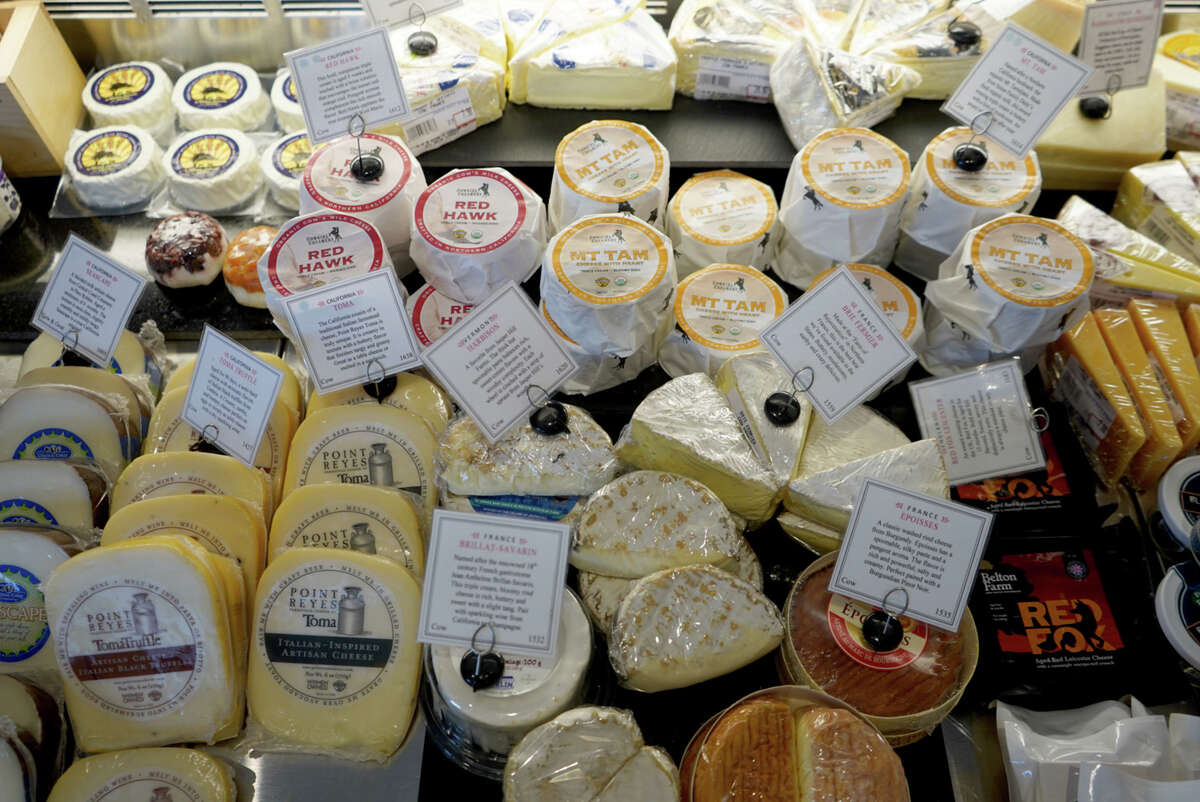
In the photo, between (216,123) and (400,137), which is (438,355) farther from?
(216,123)

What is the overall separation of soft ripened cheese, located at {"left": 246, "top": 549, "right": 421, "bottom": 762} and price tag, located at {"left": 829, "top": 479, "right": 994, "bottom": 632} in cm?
79

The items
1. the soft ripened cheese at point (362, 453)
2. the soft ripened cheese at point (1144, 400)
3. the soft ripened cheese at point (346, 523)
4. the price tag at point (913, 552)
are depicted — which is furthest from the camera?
the soft ripened cheese at point (1144, 400)

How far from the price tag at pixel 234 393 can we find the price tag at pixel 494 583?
52 centimetres

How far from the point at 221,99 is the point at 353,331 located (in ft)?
4.15

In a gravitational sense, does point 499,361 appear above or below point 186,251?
above

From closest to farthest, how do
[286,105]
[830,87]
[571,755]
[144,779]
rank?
[571,755], [144,779], [830,87], [286,105]

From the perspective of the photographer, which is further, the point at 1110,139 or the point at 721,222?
the point at 1110,139

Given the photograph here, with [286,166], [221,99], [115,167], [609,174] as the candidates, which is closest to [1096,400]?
[609,174]

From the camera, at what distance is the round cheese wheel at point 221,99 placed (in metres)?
2.66

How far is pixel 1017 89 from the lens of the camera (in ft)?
7.06

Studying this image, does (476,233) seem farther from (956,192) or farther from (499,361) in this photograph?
(956,192)

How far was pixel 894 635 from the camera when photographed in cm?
160

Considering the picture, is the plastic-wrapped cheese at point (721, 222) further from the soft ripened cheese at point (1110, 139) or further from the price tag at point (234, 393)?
the price tag at point (234, 393)

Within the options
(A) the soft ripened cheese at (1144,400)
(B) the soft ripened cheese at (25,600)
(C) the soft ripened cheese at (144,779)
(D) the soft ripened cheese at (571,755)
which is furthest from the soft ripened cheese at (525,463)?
(A) the soft ripened cheese at (1144,400)
